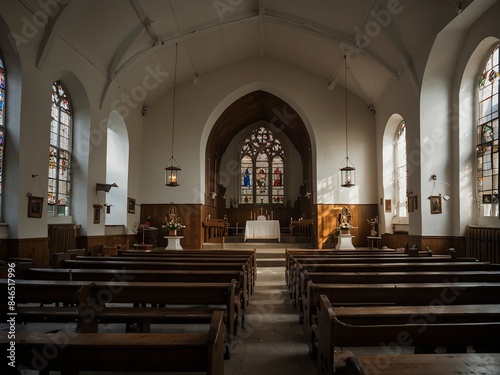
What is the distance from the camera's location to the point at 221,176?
19766mm

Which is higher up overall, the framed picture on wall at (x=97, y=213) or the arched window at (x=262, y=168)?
the arched window at (x=262, y=168)

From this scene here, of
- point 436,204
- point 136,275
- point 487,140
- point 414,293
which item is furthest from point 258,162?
point 414,293

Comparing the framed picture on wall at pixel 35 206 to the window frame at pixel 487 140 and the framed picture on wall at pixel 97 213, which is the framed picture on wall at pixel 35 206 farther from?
the window frame at pixel 487 140

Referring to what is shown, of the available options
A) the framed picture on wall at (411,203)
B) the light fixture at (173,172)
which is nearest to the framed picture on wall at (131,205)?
the light fixture at (173,172)

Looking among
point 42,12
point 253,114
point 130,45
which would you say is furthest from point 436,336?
point 253,114

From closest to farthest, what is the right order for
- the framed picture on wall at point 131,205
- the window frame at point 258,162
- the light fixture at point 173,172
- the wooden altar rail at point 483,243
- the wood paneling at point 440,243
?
the wooden altar rail at point 483,243, the wood paneling at point 440,243, the light fixture at point 173,172, the framed picture on wall at point 131,205, the window frame at point 258,162

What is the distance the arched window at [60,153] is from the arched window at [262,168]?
10.9m

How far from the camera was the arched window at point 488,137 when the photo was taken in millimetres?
8328

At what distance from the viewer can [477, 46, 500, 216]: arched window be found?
328 inches

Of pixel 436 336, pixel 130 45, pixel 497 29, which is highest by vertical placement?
pixel 130 45

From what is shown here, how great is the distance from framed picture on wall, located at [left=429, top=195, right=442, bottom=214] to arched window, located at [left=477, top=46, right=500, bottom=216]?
2.93 feet

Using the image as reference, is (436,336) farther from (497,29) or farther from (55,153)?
(55,153)

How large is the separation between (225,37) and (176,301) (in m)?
10.8

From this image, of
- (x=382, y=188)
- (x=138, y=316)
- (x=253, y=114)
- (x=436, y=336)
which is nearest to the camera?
(x=436, y=336)
